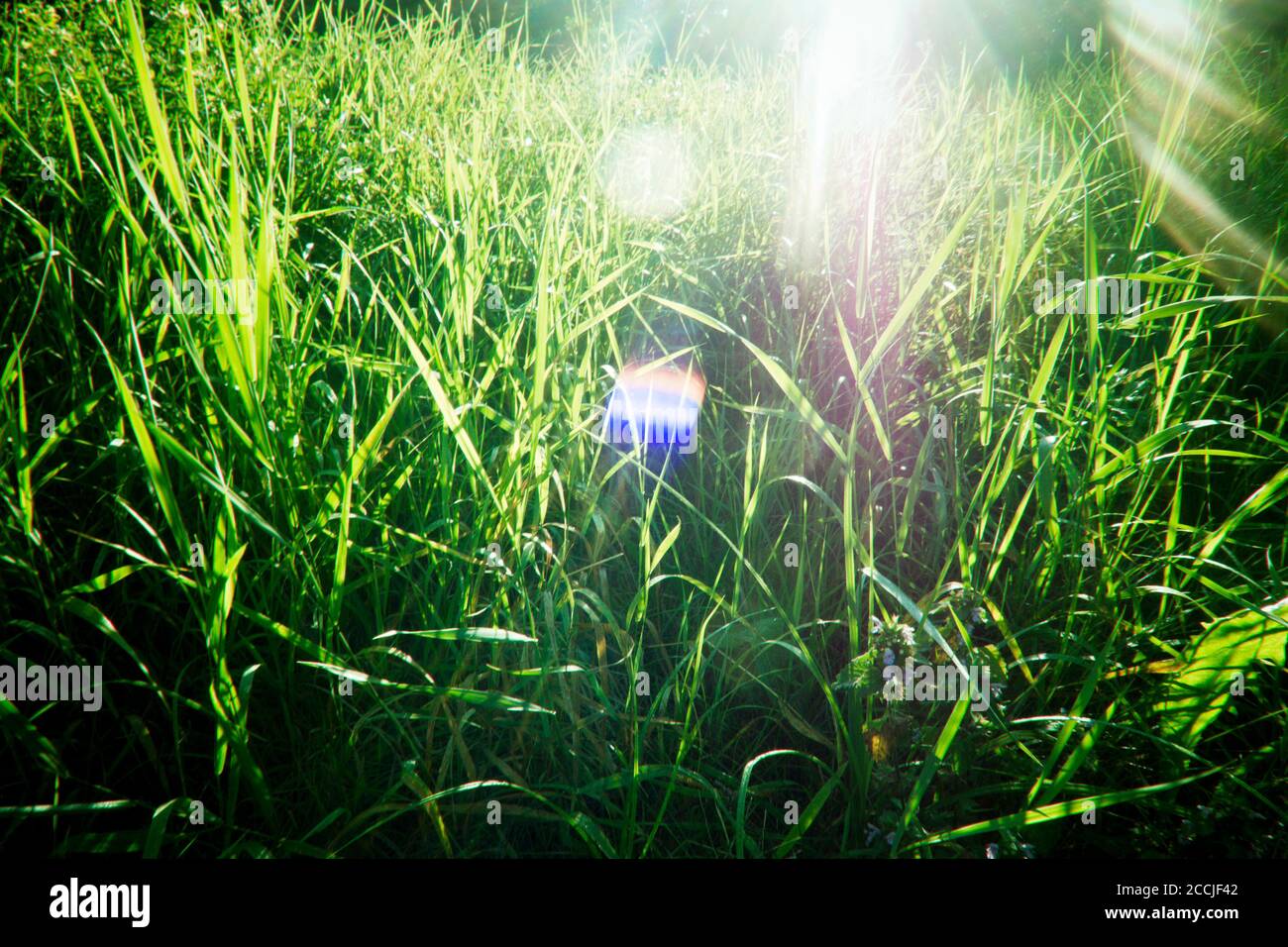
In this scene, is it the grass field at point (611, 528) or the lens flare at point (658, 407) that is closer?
the grass field at point (611, 528)

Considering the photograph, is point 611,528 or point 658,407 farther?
point 658,407

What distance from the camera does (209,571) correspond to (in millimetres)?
965

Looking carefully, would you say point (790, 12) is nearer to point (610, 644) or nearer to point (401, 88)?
point (401, 88)

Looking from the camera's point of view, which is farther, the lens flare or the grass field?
the lens flare

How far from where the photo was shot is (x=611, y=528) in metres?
1.25

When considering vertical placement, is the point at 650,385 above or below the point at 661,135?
below

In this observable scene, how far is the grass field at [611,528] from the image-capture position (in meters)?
0.98

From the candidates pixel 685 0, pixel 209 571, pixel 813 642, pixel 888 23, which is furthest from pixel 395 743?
pixel 685 0

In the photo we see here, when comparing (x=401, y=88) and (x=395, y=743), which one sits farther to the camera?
(x=401, y=88)

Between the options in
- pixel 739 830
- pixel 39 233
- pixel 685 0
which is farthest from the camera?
pixel 685 0

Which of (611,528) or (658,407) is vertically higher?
(658,407)

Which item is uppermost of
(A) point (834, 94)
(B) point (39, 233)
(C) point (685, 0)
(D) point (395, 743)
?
(C) point (685, 0)

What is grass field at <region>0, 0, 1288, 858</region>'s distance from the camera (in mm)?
976

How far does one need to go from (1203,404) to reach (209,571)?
1785 mm
